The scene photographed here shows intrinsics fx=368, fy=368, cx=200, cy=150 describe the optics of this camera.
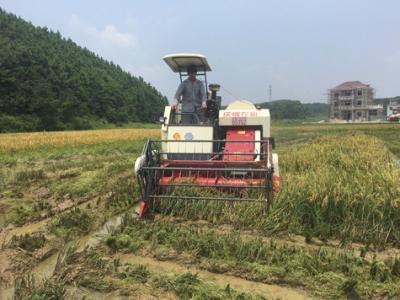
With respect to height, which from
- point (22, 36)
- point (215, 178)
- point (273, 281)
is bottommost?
point (273, 281)

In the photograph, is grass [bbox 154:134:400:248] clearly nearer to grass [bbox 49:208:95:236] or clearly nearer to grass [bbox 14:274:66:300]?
grass [bbox 49:208:95:236]

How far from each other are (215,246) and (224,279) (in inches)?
23.0

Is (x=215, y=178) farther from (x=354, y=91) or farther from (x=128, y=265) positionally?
(x=354, y=91)

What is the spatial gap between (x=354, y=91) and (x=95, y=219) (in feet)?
304

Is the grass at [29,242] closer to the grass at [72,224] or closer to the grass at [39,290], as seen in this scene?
the grass at [72,224]

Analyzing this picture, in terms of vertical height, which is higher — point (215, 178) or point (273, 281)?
point (215, 178)

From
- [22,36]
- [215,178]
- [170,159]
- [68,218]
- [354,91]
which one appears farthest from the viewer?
[354,91]

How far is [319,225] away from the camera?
15.4 feet

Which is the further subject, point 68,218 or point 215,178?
point 215,178

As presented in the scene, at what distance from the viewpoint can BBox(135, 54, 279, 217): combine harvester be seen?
5.56 meters

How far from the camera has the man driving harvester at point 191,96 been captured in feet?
24.3

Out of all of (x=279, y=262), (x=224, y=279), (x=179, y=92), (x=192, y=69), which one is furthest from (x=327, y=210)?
(x=192, y=69)

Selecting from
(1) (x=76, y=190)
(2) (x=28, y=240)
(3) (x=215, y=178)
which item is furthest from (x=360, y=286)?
(1) (x=76, y=190)

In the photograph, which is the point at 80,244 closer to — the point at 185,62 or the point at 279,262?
the point at 279,262
